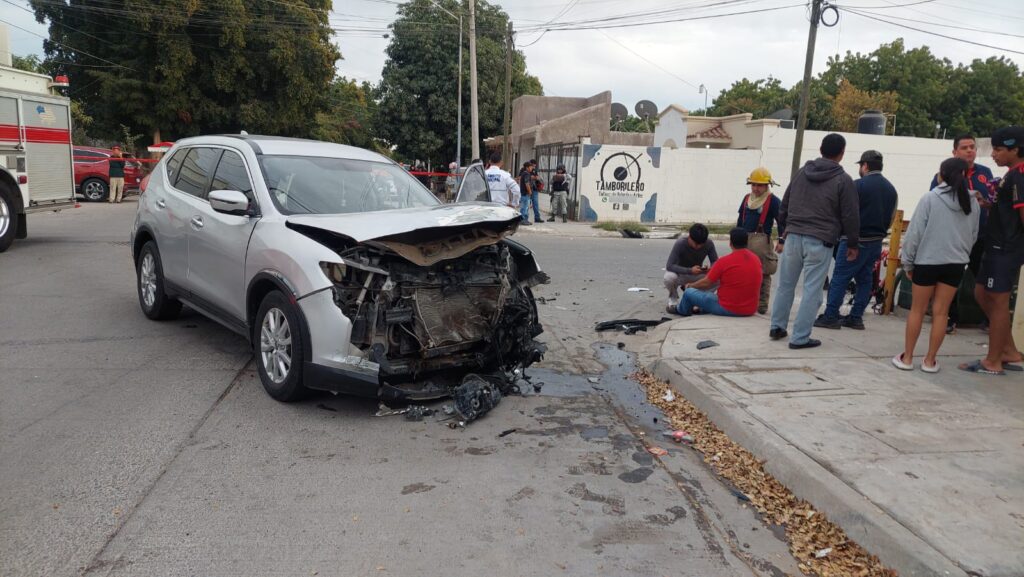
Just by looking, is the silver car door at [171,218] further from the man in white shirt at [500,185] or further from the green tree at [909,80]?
the green tree at [909,80]

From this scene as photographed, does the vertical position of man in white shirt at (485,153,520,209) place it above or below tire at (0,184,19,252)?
above

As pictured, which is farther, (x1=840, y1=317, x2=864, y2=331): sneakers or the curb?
(x1=840, y1=317, x2=864, y2=331): sneakers

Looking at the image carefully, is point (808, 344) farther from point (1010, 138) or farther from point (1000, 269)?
point (1010, 138)

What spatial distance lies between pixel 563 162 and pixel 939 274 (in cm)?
1929

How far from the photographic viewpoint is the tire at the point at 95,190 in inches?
926

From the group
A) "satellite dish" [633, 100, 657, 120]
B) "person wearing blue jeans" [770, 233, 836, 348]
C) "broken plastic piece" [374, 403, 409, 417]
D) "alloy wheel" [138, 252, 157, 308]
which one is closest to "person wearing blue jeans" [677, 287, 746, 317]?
"person wearing blue jeans" [770, 233, 836, 348]

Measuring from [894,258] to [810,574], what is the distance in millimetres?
5870

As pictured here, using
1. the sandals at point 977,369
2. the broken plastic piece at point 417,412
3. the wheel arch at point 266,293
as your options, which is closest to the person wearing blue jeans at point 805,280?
the sandals at point 977,369

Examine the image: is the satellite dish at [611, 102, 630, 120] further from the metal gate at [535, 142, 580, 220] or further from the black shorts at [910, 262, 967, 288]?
the black shorts at [910, 262, 967, 288]

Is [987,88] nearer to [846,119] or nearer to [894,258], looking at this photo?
[846,119]

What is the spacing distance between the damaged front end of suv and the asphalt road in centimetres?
30

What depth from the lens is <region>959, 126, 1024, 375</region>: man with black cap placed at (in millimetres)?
5457

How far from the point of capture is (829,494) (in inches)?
148

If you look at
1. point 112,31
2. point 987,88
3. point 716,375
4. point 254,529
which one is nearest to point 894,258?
point 716,375
